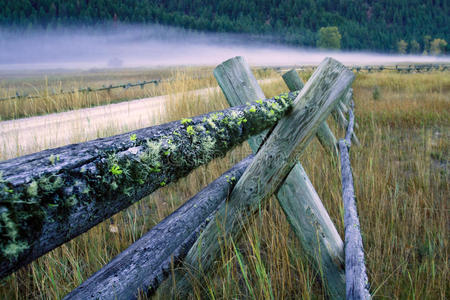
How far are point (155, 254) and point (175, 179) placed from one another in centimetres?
35

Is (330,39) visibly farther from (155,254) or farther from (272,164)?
(155,254)

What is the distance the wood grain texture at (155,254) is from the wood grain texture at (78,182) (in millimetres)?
326

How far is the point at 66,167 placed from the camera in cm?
59

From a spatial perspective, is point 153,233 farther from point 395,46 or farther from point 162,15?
point 395,46

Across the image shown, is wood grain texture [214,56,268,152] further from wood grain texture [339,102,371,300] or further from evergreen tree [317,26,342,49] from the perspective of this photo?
evergreen tree [317,26,342,49]

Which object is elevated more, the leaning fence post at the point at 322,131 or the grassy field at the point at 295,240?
the leaning fence post at the point at 322,131

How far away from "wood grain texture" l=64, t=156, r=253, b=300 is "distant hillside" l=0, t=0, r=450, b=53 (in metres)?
86.1

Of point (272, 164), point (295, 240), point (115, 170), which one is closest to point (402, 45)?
point (295, 240)

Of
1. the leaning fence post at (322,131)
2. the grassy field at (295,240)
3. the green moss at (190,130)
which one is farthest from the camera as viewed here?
the leaning fence post at (322,131)

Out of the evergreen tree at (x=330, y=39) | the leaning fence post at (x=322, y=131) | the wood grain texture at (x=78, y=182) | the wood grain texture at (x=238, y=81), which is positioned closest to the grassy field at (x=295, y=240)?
the leaning fence post at (x=322, y=131)

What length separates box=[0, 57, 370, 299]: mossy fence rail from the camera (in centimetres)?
55

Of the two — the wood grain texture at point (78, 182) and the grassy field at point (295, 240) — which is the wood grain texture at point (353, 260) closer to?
the grassy field at point (295, 240)

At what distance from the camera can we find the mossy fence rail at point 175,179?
545mm

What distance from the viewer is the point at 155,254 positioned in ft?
3.61
